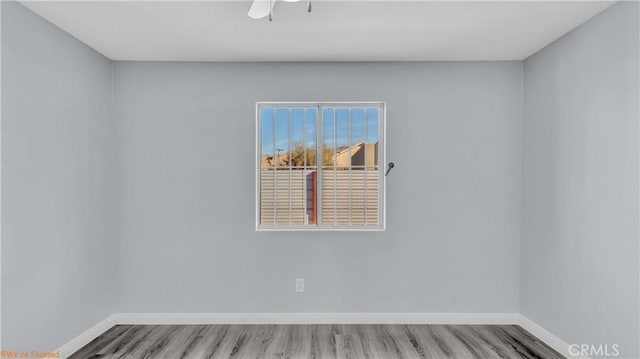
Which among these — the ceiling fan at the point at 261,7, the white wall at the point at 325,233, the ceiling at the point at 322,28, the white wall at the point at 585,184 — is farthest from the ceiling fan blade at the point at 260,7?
the white wall at the point at 585,184

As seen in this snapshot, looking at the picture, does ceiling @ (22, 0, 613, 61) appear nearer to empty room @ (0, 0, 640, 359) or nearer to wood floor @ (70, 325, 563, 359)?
empty room @ (0, 0, 640, 359)

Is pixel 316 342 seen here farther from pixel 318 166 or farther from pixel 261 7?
pixel 261 7

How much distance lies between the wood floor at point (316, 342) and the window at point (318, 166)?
0.94m

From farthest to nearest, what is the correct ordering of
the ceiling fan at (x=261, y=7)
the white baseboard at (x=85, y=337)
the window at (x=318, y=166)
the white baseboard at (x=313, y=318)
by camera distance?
1. the window at (x=318, y=166)
2. the white baseboard at (x=313, y=318)
3. the white baseboard at (x=85, y=337)
4. the ceiling fan at (x=261, y=7)

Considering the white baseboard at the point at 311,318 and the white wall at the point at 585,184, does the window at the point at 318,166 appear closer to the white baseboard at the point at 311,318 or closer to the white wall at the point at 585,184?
the white baseboard at the point at 311,318

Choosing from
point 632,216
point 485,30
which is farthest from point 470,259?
point 485,30

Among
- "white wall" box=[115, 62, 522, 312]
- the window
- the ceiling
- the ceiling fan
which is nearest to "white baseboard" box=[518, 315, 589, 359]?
"white wall" box=[115, 62, 522, 312]

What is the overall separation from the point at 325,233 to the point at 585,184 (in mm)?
2046

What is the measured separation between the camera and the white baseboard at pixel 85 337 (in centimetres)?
274

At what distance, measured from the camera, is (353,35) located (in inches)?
109

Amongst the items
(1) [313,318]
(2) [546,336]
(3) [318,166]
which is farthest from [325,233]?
(2) [546,336]

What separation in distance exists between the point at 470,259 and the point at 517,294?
541 millimetres

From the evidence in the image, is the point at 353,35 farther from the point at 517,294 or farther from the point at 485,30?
the point at 517,294

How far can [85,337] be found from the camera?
2967mm
